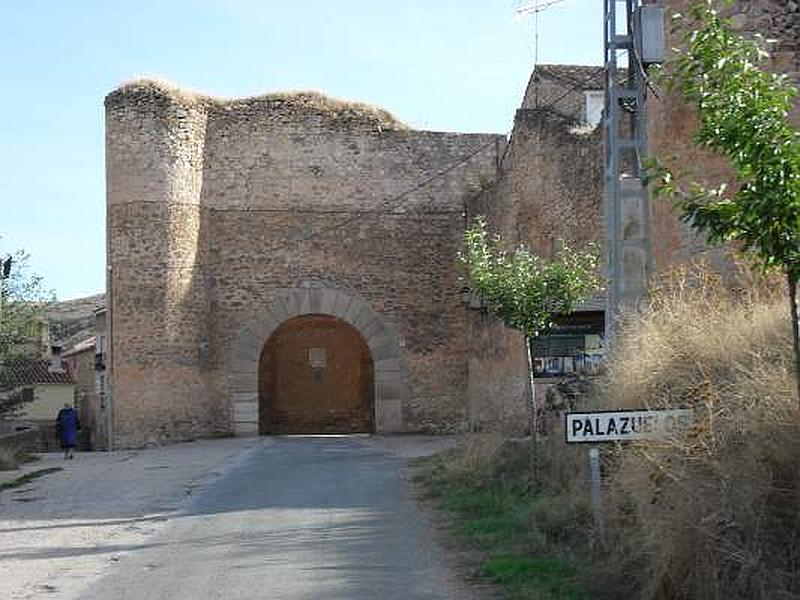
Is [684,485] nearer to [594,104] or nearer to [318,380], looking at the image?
[594,104]

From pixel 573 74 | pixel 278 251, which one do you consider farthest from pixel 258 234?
A: pixel 573 74

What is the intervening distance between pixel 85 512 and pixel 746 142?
342 inches

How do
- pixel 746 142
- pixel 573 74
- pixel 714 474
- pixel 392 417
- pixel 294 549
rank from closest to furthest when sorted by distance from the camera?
1. pixel 746 142
2. pixel 714 474
3. pixel 294 549
4. pixel 392 417
5. pixel 573 74

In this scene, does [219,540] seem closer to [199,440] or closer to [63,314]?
[199,440]

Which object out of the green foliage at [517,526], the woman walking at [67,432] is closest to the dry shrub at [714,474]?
the green foliage at [517,526]

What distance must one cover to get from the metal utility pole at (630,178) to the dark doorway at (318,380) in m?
21.2

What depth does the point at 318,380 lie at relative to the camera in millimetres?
32969

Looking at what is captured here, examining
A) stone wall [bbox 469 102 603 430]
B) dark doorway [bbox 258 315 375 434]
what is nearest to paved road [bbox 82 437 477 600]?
stone wall [bbox 469 102 603 430]

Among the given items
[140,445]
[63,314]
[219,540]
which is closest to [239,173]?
[140,445]

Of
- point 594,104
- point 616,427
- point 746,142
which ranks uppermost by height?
point 594,104

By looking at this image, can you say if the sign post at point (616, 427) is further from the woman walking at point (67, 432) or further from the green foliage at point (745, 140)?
the woman walking at point (67, 432)

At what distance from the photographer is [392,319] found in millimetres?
25812

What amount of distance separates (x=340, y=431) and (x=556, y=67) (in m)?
12.1

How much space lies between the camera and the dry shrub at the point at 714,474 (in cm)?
545
